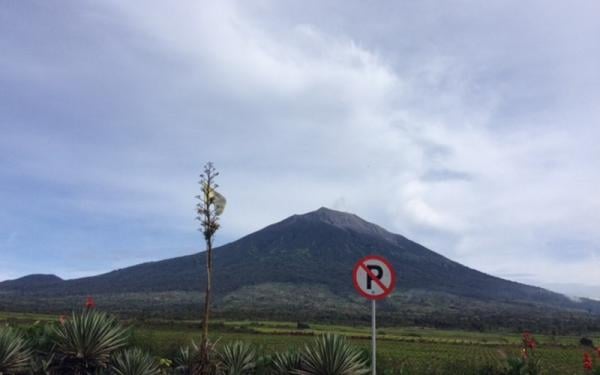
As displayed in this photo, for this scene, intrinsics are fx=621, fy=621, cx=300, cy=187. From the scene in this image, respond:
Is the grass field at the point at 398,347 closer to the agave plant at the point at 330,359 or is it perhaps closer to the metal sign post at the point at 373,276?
the agave plant at the point at 330,359

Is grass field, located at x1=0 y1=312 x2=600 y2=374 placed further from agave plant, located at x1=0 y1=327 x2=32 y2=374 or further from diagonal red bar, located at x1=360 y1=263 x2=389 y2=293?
diagonal red bar, located at x1=360 y1=263 x2=389 y2=293

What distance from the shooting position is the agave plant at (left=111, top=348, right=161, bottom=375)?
9.22m

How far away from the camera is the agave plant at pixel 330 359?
30.7ft

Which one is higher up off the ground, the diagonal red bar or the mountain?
the mountain

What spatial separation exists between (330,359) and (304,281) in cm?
13902

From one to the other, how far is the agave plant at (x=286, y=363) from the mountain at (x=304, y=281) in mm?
92026

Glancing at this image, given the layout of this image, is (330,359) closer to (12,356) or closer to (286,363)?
(286,363)

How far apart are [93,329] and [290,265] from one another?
502 feet

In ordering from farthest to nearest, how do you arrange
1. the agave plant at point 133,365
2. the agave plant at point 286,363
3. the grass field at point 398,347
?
the grass field at point 398,347, the agave plant at point 286,363, the agave plant at point 133,365

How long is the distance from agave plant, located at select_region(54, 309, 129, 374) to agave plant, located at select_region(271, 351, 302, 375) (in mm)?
2655

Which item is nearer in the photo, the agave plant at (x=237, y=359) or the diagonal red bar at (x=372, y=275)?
the diagonal red bar at (x=372, y=275)

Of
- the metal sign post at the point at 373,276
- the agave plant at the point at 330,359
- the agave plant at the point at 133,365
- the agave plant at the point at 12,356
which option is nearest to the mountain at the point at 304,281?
the agave plant at the point at 12,356

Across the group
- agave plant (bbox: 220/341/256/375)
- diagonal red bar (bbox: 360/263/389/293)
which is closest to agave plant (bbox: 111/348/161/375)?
agave plant (bbox: 220/341/256/375)

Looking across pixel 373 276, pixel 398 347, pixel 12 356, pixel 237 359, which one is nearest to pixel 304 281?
pixel 398 347
